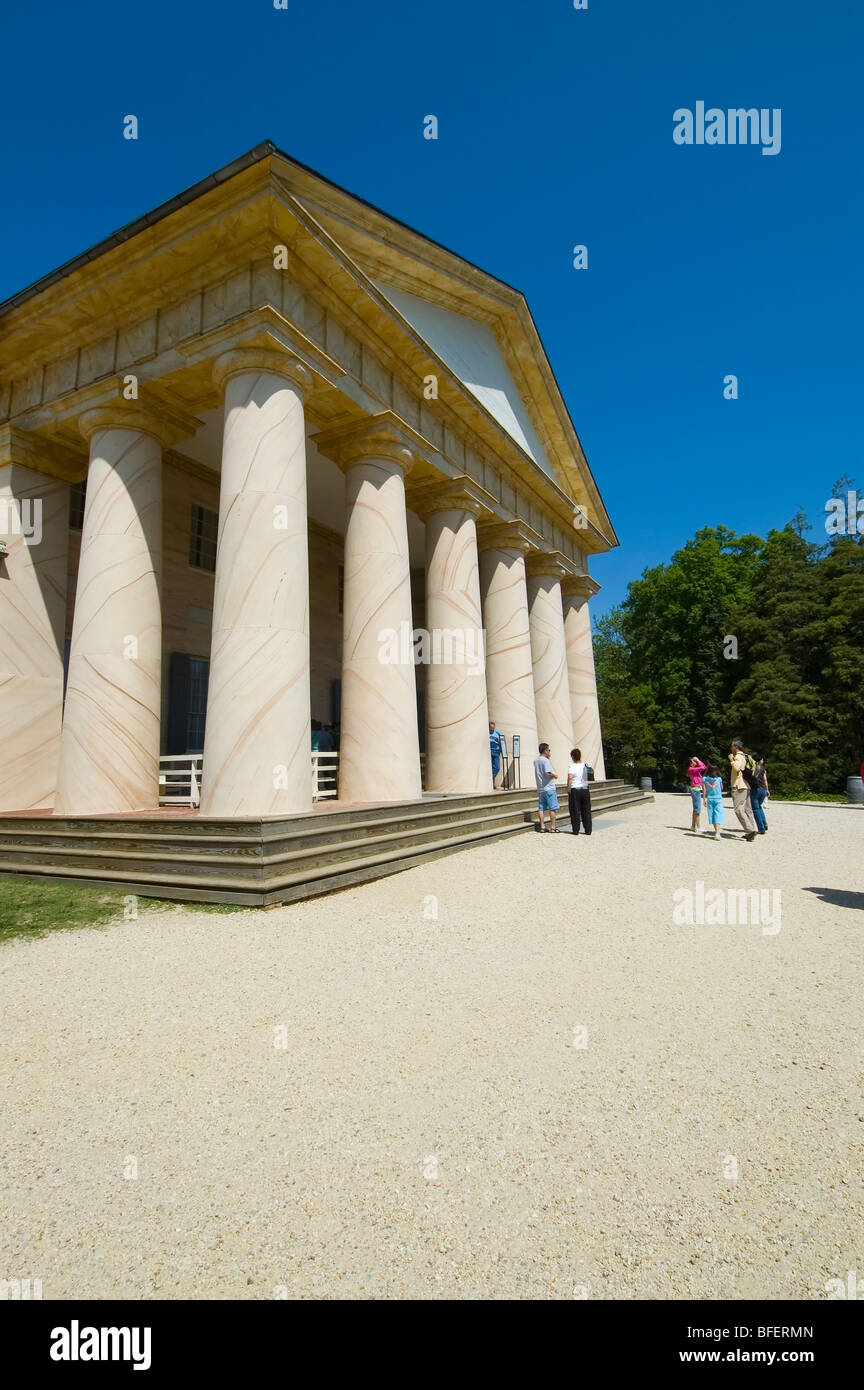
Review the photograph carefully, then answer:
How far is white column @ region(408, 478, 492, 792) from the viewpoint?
56.4 feet

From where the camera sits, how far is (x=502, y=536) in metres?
21.5

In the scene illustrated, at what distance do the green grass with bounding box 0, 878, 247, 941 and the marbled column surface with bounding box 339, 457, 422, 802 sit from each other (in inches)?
217

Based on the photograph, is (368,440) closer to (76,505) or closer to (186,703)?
(76,505)

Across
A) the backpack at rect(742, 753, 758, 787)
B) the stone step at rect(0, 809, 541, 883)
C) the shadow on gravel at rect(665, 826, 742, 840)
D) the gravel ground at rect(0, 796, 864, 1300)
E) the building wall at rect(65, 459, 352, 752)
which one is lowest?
the shadow on gravel at rect(665, 826, 742, 840)

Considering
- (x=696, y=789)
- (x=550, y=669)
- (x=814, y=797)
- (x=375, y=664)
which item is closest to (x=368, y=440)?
(x=375, y=664)

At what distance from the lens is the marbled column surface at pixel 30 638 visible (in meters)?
14.3

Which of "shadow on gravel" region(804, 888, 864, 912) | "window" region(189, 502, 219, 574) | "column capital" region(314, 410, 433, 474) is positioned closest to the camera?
"shadow on gravel" region(804, 888, 864, 912)

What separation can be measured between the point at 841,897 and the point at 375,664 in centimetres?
910

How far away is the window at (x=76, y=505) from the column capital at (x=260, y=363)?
7676 millimetres

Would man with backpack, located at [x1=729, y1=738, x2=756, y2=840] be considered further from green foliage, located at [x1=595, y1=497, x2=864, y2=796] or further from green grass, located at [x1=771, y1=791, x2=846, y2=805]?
green foliage, located at [x1=595, y1=497, x2=864, y2=796]

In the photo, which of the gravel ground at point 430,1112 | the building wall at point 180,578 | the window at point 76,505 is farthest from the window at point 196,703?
the gravel ground at point 430,1112

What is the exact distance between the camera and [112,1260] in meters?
2.73

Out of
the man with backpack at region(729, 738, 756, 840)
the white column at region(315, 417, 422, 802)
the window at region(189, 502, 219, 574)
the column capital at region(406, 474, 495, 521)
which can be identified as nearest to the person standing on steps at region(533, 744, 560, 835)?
the white column at region(315, 417, 422, 802)

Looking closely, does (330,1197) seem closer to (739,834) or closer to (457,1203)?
(457,1203)
